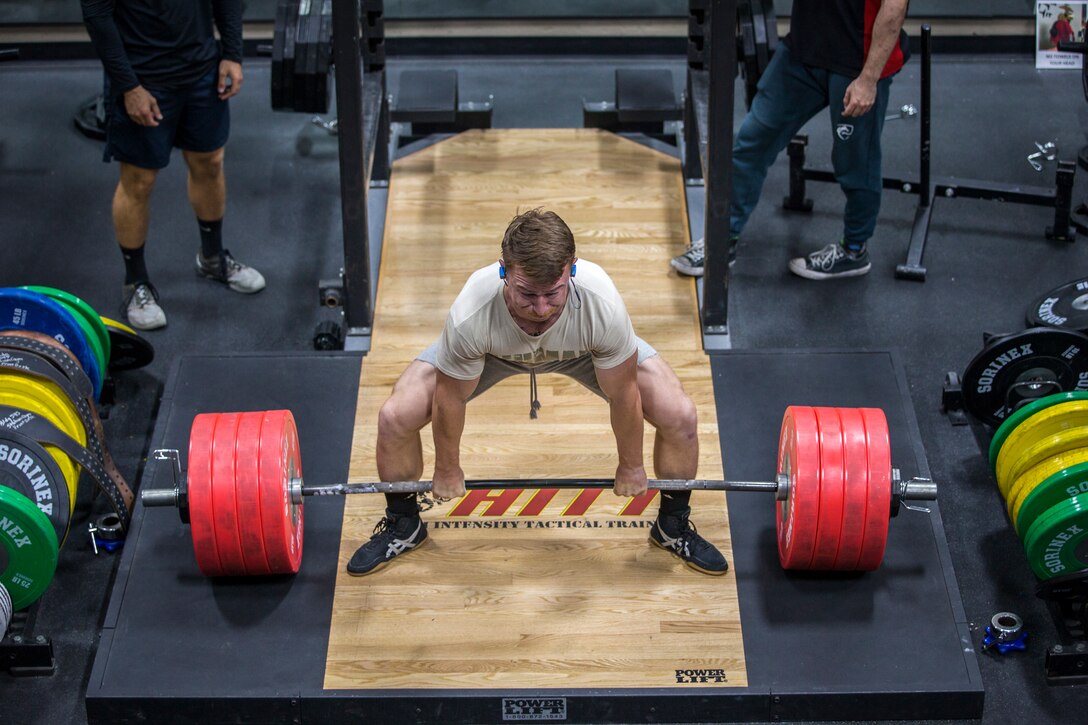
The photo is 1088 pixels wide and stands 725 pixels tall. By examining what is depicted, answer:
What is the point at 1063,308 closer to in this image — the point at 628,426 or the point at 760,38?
the point at 760,38

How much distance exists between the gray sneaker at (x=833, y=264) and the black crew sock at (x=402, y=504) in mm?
1806

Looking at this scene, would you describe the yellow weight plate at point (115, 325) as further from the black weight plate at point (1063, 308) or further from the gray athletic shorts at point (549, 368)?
the black weight plate at point (1063, 308)

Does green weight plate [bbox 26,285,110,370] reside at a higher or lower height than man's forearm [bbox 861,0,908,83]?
lower

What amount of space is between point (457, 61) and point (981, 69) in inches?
88.0

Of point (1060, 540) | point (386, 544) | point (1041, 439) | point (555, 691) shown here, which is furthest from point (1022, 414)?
point (386, 544)

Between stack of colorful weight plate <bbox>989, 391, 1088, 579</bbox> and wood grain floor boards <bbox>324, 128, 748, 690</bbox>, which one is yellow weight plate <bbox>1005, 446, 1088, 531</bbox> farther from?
wood grain floor boards <bbox>324, 128, 748, 690</bbox>

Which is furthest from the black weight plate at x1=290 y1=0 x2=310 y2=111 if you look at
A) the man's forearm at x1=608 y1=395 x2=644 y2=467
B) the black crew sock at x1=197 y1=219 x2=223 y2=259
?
the man's forearm at x1=608 y1=395 x2=644 y2=467

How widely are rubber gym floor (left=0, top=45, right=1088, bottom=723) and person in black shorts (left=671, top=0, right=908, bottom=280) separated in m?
0.27

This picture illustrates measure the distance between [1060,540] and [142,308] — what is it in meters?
2.83

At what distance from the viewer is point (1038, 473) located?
352 centimetres

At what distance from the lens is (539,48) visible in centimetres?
628

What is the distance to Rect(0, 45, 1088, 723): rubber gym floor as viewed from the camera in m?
3.62

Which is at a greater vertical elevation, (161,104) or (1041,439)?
(161,104)

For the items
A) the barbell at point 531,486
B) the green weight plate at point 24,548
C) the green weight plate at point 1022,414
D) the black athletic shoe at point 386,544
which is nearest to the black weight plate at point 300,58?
the barbell at point 531,486
